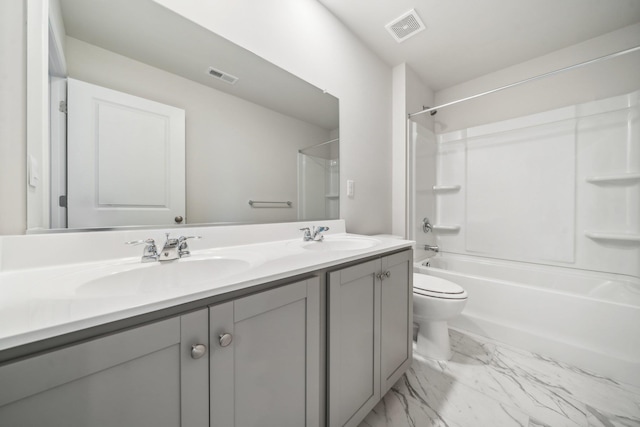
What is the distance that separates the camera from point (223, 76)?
113 centimetres

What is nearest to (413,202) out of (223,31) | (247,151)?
(247,151)

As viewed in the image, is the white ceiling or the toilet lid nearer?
the toilet lid

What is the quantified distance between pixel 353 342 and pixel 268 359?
0.40 m

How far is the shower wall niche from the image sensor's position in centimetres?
178

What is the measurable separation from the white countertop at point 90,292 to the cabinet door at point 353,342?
0.11 meters

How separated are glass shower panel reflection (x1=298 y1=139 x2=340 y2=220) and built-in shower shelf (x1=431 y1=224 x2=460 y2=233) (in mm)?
1466

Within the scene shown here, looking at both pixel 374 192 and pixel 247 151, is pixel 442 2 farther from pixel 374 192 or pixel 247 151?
pixel 247 151

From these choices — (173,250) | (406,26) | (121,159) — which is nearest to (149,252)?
(173,250)

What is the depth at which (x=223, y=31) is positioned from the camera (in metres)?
1.12

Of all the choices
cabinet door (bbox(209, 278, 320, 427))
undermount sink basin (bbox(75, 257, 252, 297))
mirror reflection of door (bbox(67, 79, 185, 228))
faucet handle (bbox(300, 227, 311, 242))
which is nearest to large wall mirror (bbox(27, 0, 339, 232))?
mirror reflection of door (bbox(67, 79, 185, 228))

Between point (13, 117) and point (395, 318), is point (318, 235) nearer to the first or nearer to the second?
point (395, 318)

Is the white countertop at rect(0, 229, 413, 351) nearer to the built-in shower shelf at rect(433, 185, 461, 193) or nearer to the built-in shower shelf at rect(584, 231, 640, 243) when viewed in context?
the built-in shower shelf at rect(433, 185, 461, 193)

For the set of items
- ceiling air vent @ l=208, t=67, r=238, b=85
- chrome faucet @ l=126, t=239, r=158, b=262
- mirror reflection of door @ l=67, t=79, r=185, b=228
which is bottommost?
chrome faucet @ l=126, t=239, r=158, b=262

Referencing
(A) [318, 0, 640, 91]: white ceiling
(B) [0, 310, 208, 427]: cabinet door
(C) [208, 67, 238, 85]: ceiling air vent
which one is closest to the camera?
(B) [0, 310, 208, 427]: cabinet door
